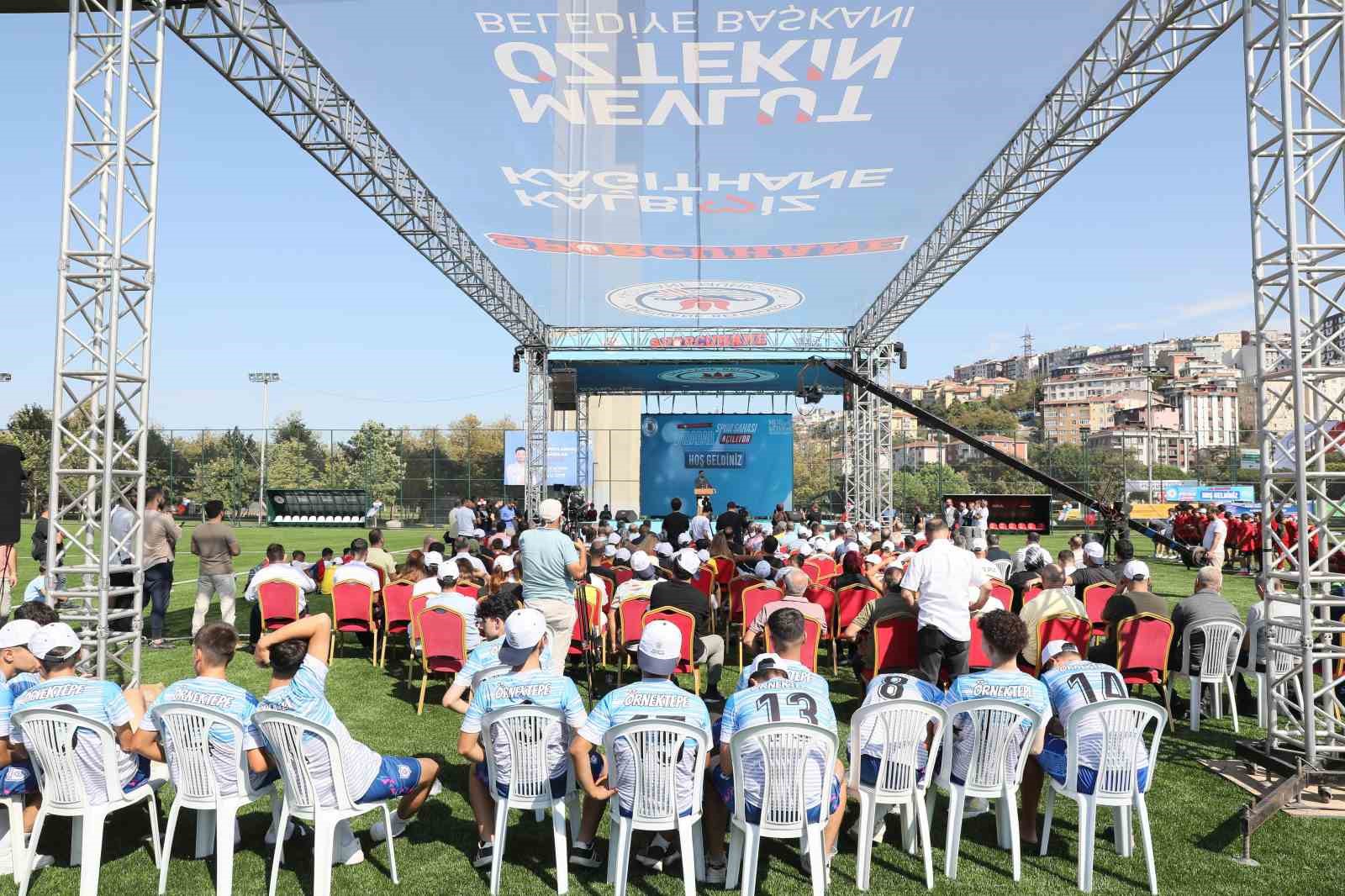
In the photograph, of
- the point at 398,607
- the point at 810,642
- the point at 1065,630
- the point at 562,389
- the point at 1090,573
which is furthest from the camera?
the point at 562,389

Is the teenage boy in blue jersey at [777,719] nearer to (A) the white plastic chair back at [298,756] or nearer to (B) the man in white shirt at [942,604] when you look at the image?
(A) the white plastic chair back at [298,756]

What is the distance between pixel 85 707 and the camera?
3.38 metres

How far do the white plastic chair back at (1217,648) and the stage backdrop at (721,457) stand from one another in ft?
57.8

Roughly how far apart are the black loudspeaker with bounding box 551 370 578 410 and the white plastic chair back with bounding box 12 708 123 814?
56.7 feet

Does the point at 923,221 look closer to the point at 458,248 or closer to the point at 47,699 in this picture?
the point at 458,248

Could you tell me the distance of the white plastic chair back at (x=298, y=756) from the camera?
10.4ft

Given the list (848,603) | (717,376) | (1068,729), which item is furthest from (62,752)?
(717,376)

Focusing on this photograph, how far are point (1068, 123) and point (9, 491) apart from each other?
968cm

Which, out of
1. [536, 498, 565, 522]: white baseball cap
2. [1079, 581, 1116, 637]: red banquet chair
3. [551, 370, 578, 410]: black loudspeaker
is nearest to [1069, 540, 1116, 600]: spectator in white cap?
[1079, 581, 1116, 637]: red banquet chair

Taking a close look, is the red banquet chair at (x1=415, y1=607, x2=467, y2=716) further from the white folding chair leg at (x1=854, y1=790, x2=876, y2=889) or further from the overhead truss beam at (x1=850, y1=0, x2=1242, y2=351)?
the overhead truss beam at (x1=850, y1=0, x2=1242, y2=351)

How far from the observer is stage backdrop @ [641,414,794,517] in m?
23.5

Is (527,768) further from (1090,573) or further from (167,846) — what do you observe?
(1090,573)

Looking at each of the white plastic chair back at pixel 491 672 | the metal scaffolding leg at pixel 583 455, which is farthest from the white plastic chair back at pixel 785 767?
the metal scaffolding leg at pixel 583 455

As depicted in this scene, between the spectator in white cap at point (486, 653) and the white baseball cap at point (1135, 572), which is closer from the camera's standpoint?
the spectator in white cap at point (486, 653)
